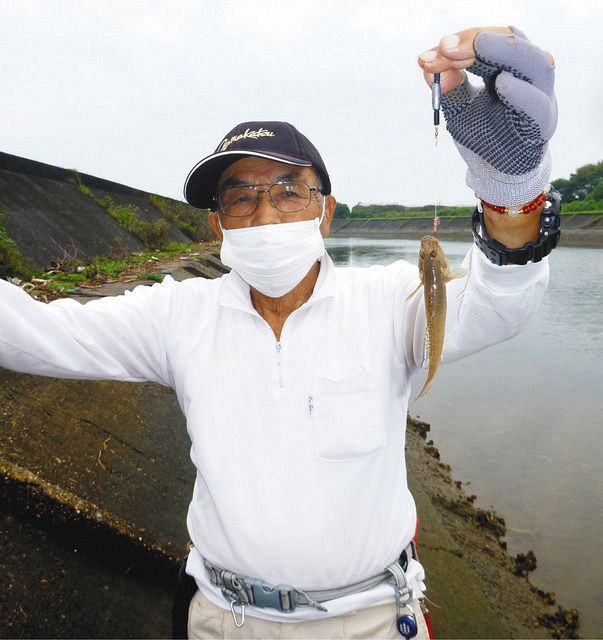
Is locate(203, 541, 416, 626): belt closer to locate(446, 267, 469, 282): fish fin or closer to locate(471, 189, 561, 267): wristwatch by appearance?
locate(446, 267, 469, 282): fish fin

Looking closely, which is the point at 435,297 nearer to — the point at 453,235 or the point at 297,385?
the point at 297,385

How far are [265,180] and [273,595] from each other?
1.92m

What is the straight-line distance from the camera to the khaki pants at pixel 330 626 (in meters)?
2.09

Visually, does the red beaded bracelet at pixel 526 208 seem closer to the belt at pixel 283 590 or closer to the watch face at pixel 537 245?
the watch face at pixel 537 245

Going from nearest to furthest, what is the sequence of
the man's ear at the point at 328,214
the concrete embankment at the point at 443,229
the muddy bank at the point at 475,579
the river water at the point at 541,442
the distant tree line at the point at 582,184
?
the man's ear at the point at 328,214
the muddy bank at the point at 475,579
the river water at the point at 541,442
the concrete embankment at the point at 443,229
the distant tree line at the point at 582,184

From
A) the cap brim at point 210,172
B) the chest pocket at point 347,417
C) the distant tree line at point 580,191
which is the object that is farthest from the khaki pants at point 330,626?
the distant tree line at point 580,191

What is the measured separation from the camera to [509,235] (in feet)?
5.86

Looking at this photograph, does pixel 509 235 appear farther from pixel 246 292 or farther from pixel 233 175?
pixel 233 175

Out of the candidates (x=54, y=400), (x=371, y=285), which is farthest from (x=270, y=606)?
(x=54, y=400)

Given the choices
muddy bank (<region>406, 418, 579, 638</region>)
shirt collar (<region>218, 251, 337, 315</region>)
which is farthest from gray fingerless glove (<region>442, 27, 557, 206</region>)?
muddy bank (<region>406, 418, 579, 638</region>)

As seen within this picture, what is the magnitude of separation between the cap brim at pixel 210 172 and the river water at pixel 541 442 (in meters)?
4.24

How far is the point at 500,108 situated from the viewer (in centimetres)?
172

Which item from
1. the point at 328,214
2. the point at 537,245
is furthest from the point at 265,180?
the point at 537,245

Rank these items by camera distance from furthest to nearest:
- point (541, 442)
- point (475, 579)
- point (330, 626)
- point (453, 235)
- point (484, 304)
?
point (453, 235)
point (541, 442)
point (475, 579)
point (330, 626)
point (484, 304)
